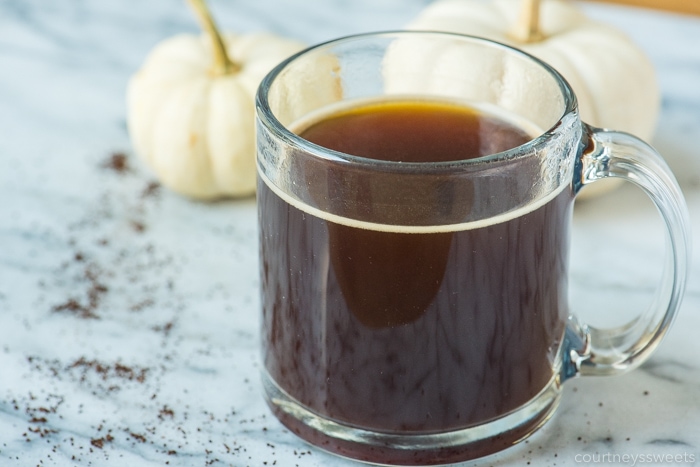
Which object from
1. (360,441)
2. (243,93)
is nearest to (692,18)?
(243,93)

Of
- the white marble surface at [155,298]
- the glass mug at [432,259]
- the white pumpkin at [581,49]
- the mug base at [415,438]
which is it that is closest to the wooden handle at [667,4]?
the white marble surface at [155,298]

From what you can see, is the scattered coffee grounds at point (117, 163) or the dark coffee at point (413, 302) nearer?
the dark coffee at point (413, 302)

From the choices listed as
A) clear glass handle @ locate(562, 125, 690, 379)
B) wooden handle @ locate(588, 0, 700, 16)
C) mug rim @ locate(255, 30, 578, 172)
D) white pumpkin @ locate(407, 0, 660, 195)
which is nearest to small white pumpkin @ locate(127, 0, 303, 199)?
white pumpkin @ locate(407, 0, 660, 195)

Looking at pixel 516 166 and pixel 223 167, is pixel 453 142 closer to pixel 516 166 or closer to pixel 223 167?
pixel 516 166

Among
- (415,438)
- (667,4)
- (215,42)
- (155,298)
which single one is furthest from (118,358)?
(667,4)

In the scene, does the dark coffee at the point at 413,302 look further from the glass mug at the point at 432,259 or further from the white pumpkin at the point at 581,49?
the white pumpkin at the point at 581,49

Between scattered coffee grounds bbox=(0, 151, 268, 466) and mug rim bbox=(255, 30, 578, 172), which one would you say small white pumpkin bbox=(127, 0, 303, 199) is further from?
mug rim bbox=(255, 30, 578, 172)
